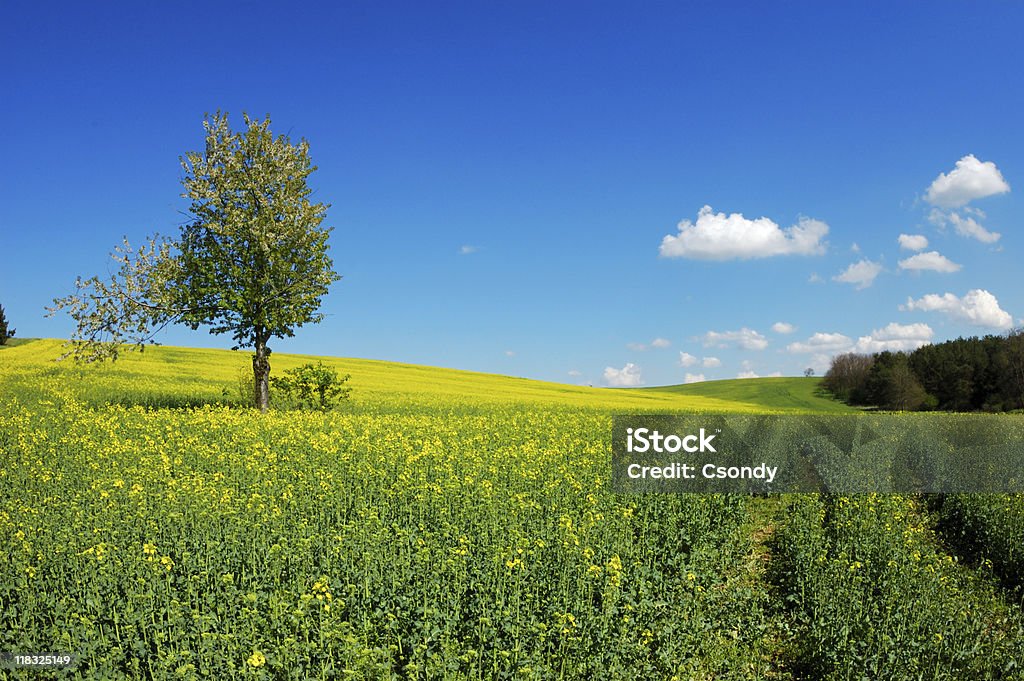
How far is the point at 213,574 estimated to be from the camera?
27.2 ft

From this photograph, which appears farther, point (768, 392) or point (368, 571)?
point (768, 392)

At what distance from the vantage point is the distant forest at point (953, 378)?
76.0 meters

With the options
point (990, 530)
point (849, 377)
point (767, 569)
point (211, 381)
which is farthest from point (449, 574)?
point (849, 377)

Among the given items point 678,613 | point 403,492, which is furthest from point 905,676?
point 403,492

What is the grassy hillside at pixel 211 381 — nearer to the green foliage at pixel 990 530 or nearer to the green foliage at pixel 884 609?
the green foliage at pixel 990 530

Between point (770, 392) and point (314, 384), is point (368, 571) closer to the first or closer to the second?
point (314, 384)

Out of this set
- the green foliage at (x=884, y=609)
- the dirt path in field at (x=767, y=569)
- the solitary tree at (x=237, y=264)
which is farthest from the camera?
the solitary tree at (x=237, y=264)

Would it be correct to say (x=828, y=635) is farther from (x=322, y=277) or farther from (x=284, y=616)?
(x=322, y=277)

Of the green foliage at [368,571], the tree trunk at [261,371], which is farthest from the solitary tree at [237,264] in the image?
the green foliage at [368,571]

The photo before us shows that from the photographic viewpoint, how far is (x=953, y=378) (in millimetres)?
80125

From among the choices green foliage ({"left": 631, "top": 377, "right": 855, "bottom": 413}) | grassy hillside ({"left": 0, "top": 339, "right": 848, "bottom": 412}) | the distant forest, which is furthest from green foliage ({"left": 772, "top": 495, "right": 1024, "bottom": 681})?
the distant forest

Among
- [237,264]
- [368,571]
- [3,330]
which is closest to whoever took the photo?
[368,571]

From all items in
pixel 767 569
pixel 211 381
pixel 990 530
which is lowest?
pixel 767 569

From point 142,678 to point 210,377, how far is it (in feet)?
119
